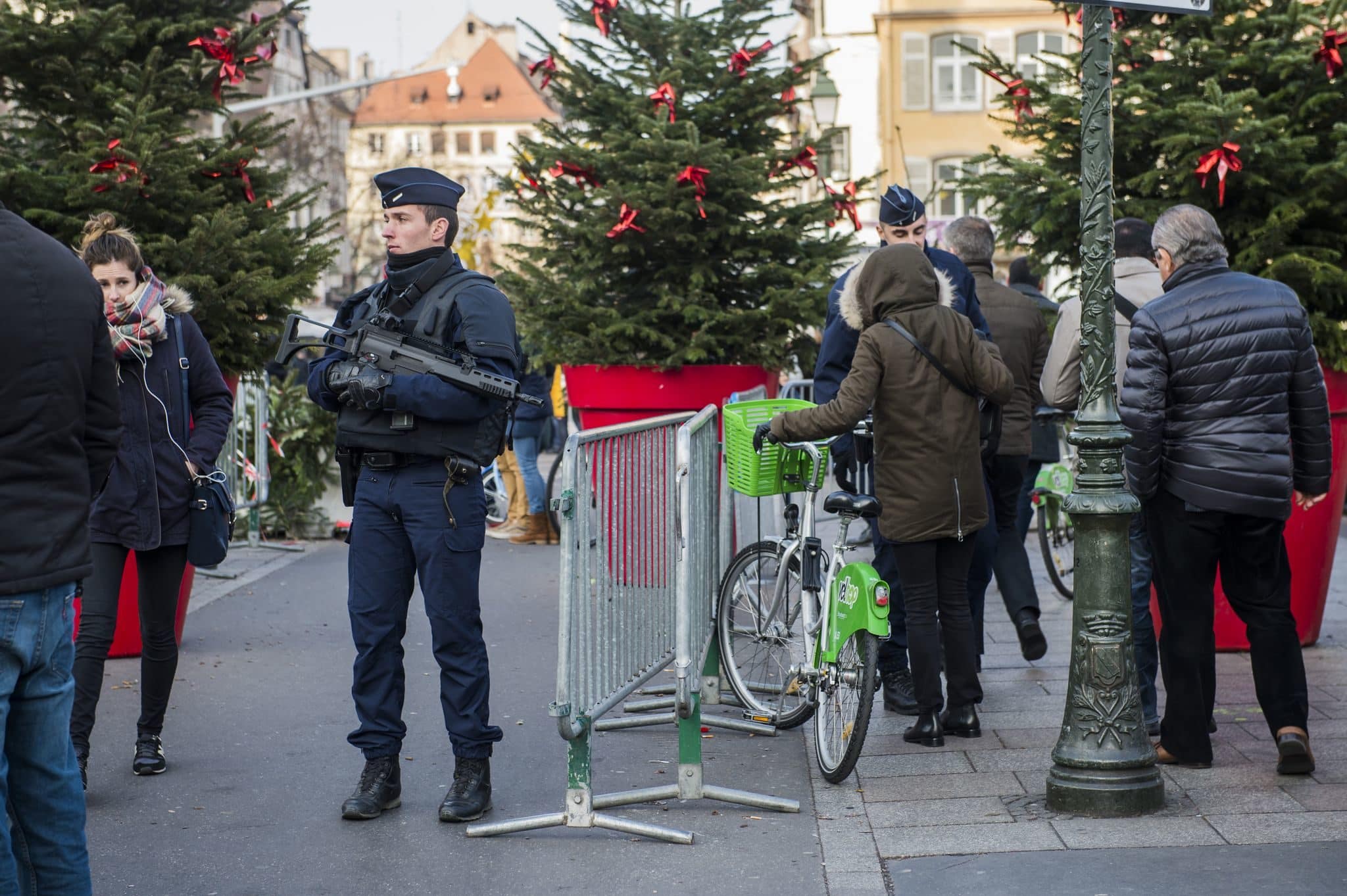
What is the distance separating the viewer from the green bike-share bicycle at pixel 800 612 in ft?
18.8

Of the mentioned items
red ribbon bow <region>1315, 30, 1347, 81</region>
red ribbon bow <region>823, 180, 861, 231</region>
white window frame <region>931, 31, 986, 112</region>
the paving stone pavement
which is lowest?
the paving stone pavement

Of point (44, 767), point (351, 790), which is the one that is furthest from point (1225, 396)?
point (44, 767)

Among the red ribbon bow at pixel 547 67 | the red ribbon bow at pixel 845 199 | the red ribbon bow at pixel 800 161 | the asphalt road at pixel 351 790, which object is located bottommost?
the asphalt road at pixel 351 790

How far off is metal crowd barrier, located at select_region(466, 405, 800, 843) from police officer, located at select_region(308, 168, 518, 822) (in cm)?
35

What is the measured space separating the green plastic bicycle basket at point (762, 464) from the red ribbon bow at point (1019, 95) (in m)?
2.33

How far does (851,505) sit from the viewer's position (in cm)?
594

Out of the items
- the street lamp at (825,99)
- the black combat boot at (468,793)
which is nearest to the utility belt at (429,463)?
the black combat boot at (468,793)

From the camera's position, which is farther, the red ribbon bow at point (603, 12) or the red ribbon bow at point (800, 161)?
the red ribbon bow at point (800, 161)

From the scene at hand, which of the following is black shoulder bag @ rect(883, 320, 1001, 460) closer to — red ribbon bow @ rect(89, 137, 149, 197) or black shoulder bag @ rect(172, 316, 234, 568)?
black shoulder bag @ rect(172, 316, 234, 568)

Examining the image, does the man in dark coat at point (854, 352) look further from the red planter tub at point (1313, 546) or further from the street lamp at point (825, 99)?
the street lamp at point (825, 99)

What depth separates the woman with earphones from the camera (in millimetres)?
5902

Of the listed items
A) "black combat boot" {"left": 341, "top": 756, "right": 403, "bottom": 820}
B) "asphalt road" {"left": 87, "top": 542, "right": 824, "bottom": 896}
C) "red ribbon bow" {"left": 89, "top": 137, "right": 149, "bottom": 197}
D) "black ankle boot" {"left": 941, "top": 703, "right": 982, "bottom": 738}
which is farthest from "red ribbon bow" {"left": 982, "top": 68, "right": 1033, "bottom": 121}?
"black combat boot" {"left": 341, "top": 756, "right": 403, "bottom": 820}

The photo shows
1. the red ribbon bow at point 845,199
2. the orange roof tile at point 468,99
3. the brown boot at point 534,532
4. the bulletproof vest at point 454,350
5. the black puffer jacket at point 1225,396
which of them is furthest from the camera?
the orange roof tile at point 468,99

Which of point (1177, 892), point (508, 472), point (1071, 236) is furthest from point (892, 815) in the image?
point (508, 472)
